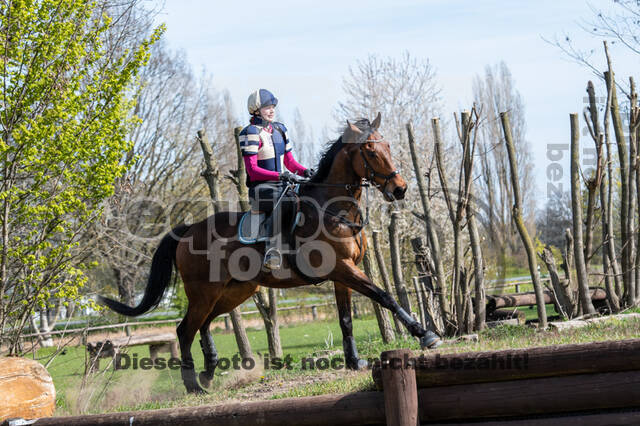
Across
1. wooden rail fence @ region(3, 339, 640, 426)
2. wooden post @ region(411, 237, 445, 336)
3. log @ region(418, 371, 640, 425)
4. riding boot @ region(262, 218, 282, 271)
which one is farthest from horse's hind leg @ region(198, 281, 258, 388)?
log @ region(418, 371, 640, 425)

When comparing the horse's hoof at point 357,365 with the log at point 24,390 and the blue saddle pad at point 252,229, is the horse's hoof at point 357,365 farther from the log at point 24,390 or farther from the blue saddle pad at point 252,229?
the log at point 24,390

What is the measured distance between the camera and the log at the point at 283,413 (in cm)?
491

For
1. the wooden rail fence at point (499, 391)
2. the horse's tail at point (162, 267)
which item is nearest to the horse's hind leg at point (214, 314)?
the horse's tail at point (162, 267)

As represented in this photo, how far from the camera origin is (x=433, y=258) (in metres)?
9.46

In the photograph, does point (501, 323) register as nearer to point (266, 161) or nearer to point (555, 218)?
point (266, 161)

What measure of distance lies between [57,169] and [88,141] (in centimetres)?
64

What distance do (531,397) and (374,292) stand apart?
2184 mm

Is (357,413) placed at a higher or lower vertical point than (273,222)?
lower

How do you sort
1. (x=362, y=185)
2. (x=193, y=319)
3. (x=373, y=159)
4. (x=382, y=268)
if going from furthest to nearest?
(x=382, y=268)
(x=193, y=319)
(x=362, y=185)
(x=373, y=159)

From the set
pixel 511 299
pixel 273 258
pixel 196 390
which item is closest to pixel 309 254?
pixel 273 258

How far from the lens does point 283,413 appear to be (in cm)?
511

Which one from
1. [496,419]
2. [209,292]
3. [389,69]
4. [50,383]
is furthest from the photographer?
[389,69]

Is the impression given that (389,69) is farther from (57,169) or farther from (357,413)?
(357,413)

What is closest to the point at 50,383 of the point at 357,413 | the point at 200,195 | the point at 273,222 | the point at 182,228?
the point at 182,228
